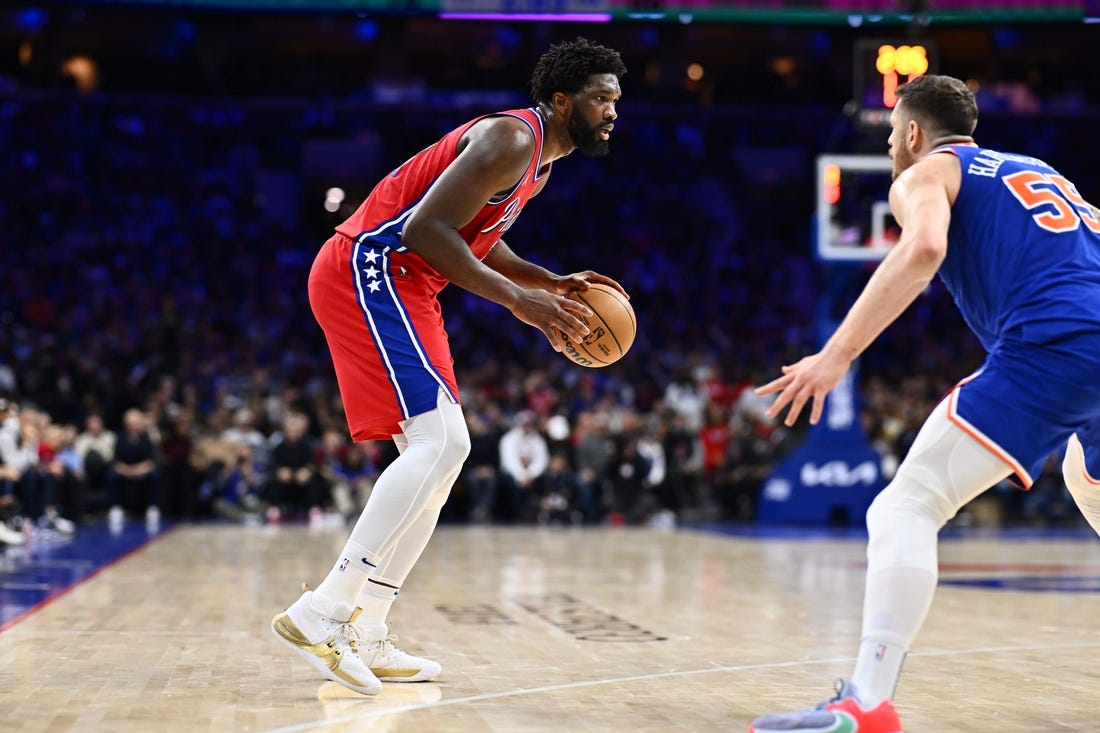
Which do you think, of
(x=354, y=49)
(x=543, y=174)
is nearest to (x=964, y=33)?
(x=354, y=49)

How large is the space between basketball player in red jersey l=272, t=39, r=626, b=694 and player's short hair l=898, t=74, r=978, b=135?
99 cm

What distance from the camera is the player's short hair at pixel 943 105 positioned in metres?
3.80

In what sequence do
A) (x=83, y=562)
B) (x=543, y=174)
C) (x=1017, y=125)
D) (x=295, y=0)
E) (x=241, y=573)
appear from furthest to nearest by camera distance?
(x=1017, y=125)
(x=295, y=0)
(x=83, y=562)
(x=241, y=573)
(x=543, y=174)

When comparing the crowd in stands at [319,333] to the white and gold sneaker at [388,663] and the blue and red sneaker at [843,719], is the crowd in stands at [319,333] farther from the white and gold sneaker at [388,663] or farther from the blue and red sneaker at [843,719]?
the blue and red sneaker at [843,719]

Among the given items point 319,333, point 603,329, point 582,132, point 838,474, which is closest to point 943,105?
point 582,132

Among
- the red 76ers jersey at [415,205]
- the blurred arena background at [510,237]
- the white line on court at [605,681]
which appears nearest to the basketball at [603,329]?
the red 76ers jersey at [415,205]

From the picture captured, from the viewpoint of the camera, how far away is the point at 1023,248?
3.61m

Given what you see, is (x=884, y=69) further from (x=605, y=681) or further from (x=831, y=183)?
(x=605, y=681)

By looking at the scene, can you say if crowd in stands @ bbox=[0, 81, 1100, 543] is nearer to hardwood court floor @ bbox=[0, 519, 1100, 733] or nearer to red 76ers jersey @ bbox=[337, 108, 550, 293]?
hardwood court floor @ bbox=[0, 519, 1100, 733]

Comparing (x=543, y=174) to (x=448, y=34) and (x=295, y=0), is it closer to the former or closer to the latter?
(x=295, y=0)

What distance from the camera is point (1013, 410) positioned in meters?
3.45

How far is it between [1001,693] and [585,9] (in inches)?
633

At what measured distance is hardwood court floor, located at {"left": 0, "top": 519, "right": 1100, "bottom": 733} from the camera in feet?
12.6

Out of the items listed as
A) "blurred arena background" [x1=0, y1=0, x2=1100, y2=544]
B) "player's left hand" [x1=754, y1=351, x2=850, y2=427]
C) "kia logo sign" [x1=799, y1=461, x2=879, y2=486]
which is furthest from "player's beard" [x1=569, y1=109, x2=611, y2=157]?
"kia logo sign" [x1=799, y1=461, x2=879, y2=486]
